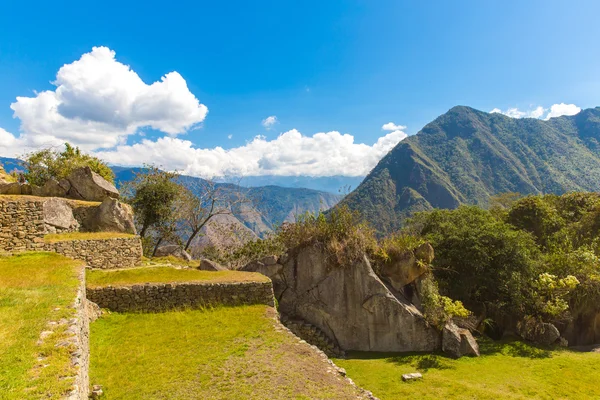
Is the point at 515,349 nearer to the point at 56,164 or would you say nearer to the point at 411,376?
the point at 411,376

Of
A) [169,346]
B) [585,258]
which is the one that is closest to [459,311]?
[585,258]

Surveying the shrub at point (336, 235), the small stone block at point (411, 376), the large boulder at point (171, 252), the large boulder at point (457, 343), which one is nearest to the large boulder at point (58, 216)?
the large boulder at point (171, 252)

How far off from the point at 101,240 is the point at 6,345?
13.8m

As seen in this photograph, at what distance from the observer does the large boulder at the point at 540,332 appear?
20.1 metres

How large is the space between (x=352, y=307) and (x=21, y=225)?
19505 millimetres

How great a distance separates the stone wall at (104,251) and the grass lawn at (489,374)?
48.4 ft

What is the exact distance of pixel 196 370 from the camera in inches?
404

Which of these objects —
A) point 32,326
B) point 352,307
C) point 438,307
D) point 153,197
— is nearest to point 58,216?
point 153,197

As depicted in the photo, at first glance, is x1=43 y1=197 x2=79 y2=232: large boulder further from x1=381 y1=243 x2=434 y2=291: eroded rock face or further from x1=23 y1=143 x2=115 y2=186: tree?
x1=381 y1=243 x2=434 y2=291: eroded rock face

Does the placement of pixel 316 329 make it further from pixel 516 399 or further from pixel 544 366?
pixel 544 366

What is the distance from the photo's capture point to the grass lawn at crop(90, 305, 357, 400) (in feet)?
29.9

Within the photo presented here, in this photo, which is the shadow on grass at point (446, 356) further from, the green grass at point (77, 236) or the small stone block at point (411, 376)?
the green grass at point (77, 236)

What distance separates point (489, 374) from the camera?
15.4 m

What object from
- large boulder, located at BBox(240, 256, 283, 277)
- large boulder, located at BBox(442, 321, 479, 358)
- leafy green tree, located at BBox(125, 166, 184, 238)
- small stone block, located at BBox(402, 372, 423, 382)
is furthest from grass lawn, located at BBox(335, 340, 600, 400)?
leafy green tree, located at BBox(125, 166, 184, 238)
